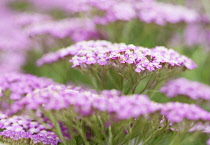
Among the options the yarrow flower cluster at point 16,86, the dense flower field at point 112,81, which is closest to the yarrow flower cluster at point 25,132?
the dense flower field at point 112,81

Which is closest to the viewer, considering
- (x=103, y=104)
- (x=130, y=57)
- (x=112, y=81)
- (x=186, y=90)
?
(x=103, y=104)

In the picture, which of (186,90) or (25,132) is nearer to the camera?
(25,132)

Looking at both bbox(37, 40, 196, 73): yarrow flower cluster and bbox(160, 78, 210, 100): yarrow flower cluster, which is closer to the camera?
bbox(37, 40, 196, 73): yarrow flower cluster

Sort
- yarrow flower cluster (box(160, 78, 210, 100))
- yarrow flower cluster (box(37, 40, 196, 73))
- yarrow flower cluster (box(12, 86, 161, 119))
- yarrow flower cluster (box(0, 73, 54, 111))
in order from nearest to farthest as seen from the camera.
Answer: yarrow flower cluster (box(12, 86, 161, 119))
yarrow flower cluster (box(37, 40, 196, 73))
yarrow flower cluster (box(0, 73, 54, 111))
yarrow flower cluster (box(160, 78, 210, 100))

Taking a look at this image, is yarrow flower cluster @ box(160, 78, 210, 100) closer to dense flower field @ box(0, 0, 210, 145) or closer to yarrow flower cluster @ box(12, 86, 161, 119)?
dense flower field @ box(0, 0, 210, 145)

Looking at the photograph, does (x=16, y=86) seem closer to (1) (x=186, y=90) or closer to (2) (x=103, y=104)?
(2) (x=103, y=104)

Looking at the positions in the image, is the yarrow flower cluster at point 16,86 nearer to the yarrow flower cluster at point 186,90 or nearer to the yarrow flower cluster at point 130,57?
the yarrow flower cluster at point 130,57

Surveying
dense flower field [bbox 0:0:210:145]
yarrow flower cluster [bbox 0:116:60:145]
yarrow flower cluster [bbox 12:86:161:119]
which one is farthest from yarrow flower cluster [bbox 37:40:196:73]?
yarrow flower cluster [bbox 0:116:60:145]

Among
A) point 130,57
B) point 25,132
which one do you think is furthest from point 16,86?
point 130,57
